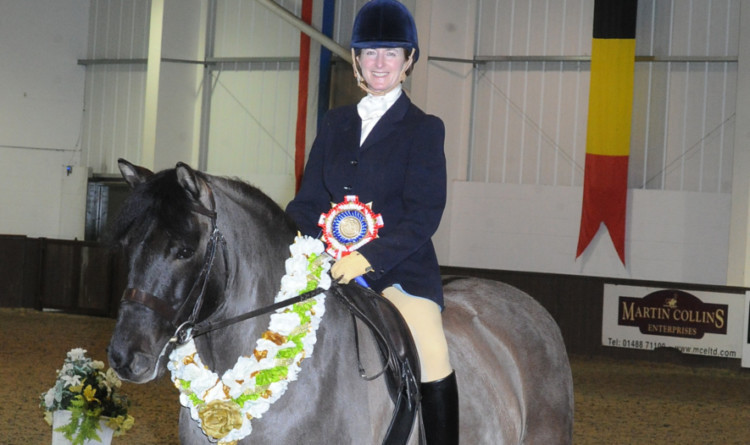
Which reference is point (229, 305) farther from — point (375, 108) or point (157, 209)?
point (375, 108)

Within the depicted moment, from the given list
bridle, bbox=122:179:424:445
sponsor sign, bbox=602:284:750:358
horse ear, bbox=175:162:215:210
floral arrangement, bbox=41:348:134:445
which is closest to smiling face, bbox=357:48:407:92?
bridle, bbox=122:179:424:445

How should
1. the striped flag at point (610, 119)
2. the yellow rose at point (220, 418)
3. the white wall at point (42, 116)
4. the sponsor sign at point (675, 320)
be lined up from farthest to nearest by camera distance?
the white wall at point (42, 116)
the striped flag at point (610, 119)
the sponsor sign at point (675, 320)
the yellow rose at point (220, 418)

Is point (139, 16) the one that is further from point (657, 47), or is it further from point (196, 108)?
point (657, 47)

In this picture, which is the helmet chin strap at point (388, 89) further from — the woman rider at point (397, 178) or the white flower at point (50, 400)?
the white flower at point (50, 400)

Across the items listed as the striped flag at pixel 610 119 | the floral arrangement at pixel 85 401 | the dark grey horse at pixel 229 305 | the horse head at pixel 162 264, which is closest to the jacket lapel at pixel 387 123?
the dark grey horse at pixel 229 305

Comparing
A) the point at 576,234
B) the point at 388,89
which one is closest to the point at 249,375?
the point at 388,89

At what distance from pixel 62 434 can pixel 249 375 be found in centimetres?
327

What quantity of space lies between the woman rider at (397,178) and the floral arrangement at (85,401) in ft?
8.74

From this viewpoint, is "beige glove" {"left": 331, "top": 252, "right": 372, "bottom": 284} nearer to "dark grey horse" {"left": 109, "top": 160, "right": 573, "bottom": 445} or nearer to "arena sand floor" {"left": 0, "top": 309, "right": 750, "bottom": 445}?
"dark grey horse" {"left": 109, "top": 160, "right": 573, "bottom": 445}

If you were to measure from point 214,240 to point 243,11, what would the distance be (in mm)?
14520

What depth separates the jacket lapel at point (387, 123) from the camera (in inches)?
113

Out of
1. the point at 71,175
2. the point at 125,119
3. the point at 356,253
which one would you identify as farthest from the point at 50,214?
the point at 356,253

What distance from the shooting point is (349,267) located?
2562 mm

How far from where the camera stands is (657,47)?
1281cm
